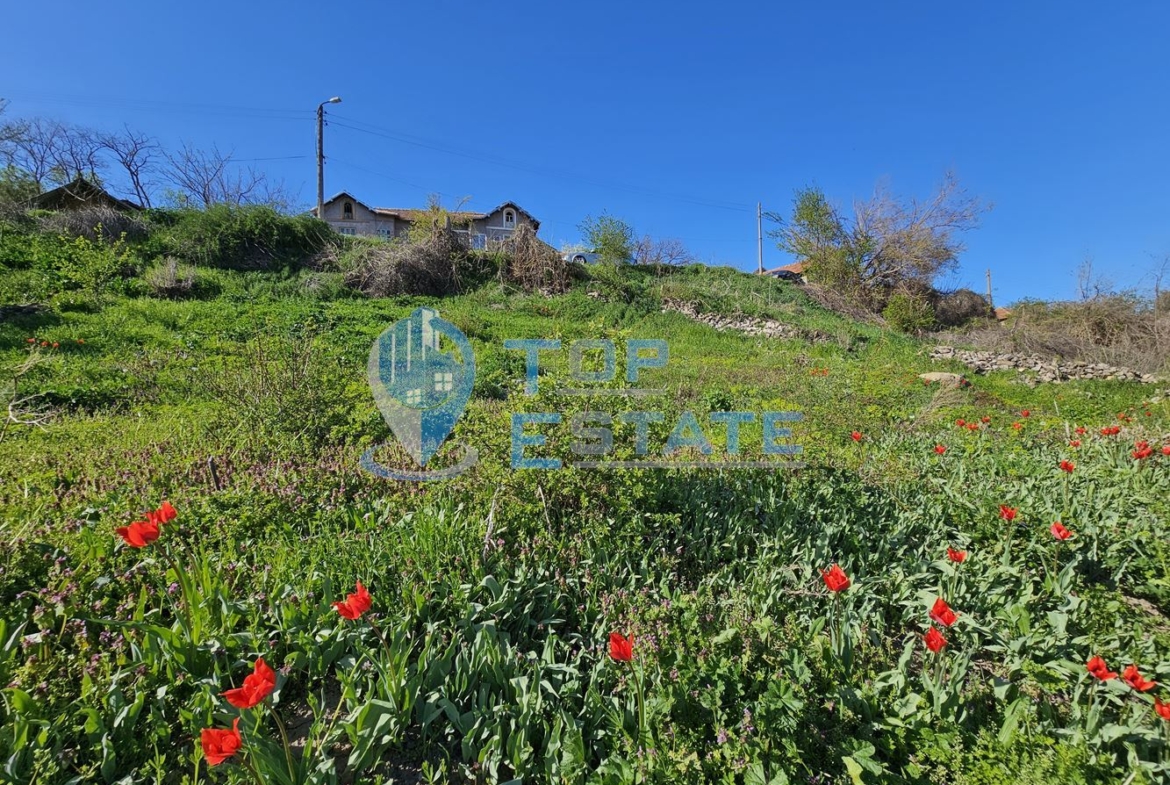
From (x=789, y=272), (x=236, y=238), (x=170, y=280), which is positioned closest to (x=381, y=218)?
(x=236, y=238)

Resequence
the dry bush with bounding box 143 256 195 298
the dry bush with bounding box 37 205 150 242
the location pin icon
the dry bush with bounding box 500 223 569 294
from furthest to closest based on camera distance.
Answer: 1. the dry bush with bounding box 500 223 569 294
2. the dry bush with bounding box 37 205 150 242
3. the dry bush with bounding box 143 256 195 298
4. the location pin icon

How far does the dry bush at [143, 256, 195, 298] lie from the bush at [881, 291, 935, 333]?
69.4 feet

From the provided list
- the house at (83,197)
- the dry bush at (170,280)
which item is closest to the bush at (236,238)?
the dry bush at (170,280)

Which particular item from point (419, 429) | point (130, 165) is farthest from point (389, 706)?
point (130, 165)

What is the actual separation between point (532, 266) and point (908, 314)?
44.5 feet

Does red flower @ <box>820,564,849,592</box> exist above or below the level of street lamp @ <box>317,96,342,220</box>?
below

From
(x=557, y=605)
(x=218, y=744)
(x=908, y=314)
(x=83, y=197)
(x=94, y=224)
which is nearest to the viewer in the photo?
(x=218, y=744)

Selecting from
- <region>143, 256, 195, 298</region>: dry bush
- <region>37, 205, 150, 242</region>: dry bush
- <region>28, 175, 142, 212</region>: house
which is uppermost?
<region>28, 175, 142, 212</region>: house

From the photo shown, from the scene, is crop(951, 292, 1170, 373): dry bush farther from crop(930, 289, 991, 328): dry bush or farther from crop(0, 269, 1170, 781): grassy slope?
crop(0, 269, 1170, 781): grassy slope

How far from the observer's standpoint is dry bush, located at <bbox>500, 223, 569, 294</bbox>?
14.6 m

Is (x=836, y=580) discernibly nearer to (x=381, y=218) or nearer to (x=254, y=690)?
(x=254, y=690)

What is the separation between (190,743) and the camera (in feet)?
4.93

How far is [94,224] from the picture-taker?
1197cm

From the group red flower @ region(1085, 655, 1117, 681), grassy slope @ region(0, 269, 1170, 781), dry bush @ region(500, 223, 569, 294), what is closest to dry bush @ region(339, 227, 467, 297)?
dry bush @ region(500, 223, 569, 294)
